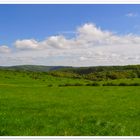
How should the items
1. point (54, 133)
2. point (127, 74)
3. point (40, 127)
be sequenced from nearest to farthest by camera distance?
point (54, 133)
point (40, 127)
point (127, 74)

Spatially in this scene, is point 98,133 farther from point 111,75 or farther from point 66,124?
point 111,75

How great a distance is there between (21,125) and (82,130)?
2.09m

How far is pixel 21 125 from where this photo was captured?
1186cm

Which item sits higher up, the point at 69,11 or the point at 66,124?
the point at 69,11

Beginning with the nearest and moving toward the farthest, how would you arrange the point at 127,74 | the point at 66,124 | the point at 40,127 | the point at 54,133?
the point at 54,133
the point at 40,127
the point at 66,124
the point at 127,74

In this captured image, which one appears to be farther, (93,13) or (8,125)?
(93,13)
